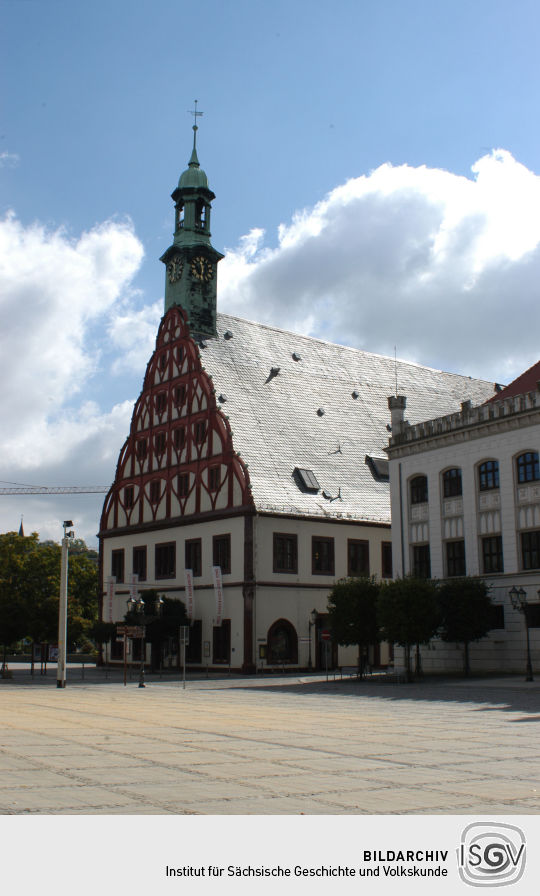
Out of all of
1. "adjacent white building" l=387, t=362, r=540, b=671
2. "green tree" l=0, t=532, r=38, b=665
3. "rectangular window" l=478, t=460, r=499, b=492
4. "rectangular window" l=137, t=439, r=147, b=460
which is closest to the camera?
"adjacent white building" l=387, t=362, r=540, b=671

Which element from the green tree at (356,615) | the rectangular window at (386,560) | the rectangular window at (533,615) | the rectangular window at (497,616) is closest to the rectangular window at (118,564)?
the rectangular window at (386,560)

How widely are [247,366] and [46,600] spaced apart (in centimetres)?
2335

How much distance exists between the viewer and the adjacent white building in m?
42.8

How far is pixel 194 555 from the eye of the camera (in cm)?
6100

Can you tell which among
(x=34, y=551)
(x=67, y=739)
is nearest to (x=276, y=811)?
(x=67, y=739)

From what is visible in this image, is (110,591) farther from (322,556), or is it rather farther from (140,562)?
(322,556)

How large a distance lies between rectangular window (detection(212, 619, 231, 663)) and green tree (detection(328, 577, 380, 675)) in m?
11.1

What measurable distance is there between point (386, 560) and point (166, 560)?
1565 cm

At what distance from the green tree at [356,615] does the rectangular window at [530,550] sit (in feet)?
26.3

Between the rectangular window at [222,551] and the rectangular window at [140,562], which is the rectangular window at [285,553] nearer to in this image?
the rectangular window at [222,551]

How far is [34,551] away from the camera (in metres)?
57.8

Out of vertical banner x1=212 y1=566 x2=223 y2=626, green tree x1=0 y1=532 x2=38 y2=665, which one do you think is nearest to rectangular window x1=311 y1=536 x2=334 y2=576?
vertical banner x1=212 y1=566 x2=223 y2=626

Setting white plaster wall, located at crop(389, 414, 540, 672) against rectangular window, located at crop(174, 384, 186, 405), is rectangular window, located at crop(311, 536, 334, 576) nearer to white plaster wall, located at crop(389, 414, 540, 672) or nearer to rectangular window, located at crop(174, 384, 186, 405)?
white plaster wall, located at crop(389, 414, 540, 672)

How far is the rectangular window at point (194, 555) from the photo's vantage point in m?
60.4
